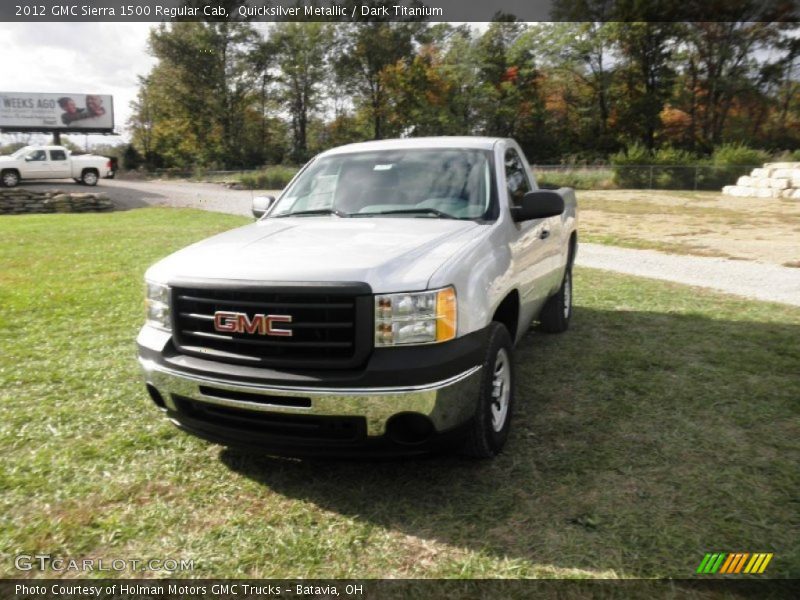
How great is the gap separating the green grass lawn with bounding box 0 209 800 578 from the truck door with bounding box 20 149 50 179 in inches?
1080

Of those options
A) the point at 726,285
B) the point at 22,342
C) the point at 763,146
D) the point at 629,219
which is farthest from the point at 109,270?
the point at 763,146

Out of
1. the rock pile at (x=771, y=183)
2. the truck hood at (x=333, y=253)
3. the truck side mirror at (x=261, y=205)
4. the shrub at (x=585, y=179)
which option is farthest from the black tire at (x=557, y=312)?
the shrub at (x=585, y=179)

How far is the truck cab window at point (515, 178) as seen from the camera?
4.42 metres

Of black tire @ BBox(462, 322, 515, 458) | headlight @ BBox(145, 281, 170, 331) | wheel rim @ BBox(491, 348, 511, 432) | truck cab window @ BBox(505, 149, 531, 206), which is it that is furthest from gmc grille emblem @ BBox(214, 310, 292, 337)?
truck cab window @ BBox(505, 149, 531, 206)

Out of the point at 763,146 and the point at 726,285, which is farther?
the point at 763,146

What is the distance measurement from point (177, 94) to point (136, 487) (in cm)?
5792

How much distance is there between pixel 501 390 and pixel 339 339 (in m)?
1.16

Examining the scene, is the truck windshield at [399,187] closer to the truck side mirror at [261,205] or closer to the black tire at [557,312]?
the truck side mirror at [261,205]

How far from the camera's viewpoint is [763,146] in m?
44.7

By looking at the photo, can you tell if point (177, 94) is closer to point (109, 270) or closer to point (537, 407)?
point (109, 270)

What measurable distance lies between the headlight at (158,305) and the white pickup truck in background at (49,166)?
29.6 metres

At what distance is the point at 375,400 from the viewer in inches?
108

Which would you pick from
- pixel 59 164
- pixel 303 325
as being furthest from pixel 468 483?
pixel 59 164

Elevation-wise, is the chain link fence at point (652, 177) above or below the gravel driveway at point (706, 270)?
above
